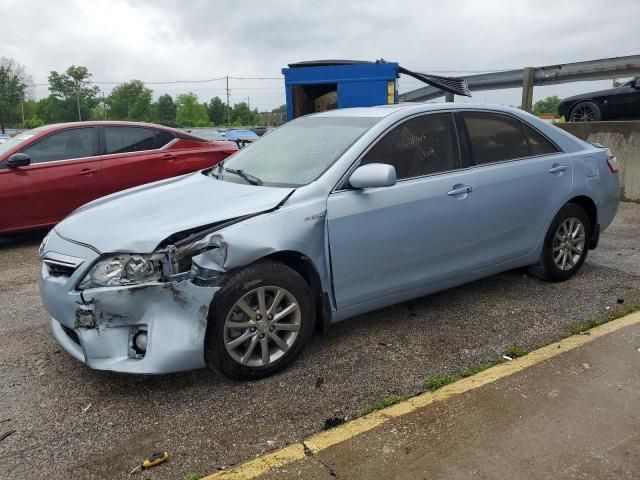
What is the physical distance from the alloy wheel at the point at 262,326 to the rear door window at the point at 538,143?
2.52m

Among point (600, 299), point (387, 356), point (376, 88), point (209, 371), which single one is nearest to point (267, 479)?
point (209, 371)

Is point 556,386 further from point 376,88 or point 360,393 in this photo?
point 376,88

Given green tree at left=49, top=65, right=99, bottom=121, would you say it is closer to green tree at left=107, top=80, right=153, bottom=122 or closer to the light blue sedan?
green tree at left=107, top=80, right=153, bottom=122

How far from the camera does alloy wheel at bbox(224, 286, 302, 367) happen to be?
3035 millimetres

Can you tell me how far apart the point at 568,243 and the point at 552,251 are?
205 millimetres

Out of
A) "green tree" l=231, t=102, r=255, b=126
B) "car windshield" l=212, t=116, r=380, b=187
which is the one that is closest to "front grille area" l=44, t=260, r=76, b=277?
"car windshield" l=212, t=116, r=380, b=187

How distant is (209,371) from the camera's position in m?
3.36

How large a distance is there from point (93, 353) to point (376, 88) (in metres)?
7.47

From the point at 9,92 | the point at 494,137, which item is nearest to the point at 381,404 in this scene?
the point at 494,137

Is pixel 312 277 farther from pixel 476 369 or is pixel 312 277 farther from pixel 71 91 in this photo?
pixel 71 91

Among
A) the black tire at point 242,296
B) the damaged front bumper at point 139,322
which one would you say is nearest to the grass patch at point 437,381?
the black tire at point 242,296

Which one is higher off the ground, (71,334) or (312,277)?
(312,277)

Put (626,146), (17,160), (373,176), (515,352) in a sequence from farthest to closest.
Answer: (626,146)
(17,160)
(515,352)
(373,176)

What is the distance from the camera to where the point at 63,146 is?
22.8 feet
